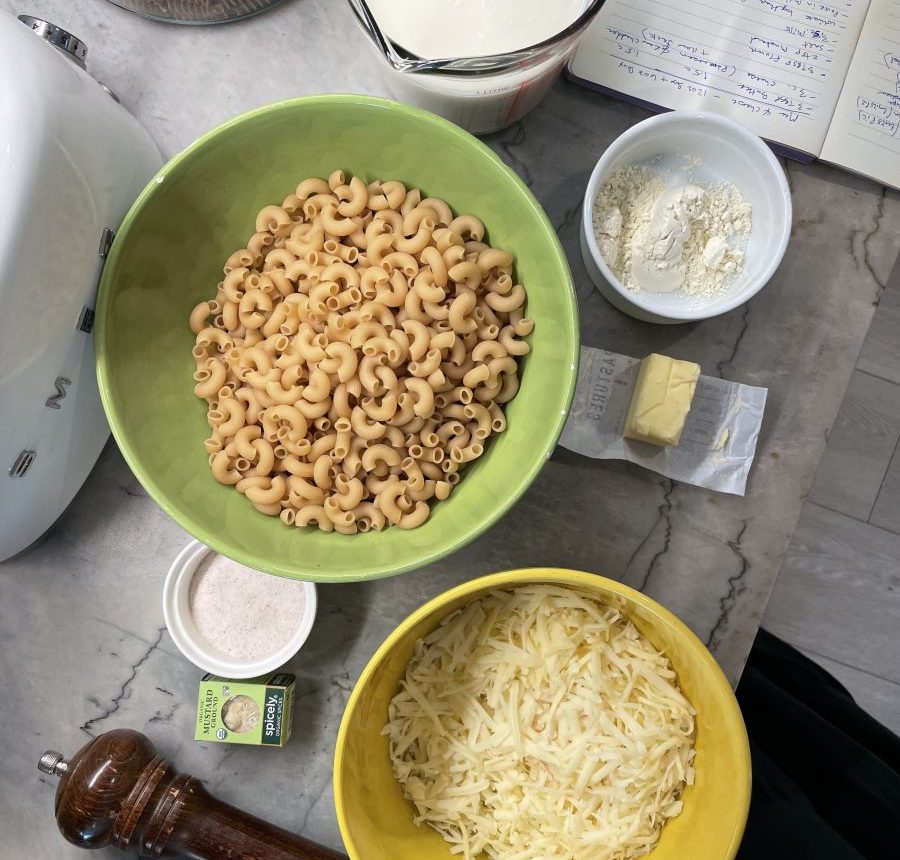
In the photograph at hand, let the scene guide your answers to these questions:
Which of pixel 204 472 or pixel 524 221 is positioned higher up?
pixel 524 221

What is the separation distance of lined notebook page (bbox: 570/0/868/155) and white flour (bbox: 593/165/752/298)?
110mm

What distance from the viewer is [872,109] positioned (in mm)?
854

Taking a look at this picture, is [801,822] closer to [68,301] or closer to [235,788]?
[235,788]

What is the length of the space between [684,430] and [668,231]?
0.23 metres

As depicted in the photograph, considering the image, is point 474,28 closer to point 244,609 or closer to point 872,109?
point 872,109

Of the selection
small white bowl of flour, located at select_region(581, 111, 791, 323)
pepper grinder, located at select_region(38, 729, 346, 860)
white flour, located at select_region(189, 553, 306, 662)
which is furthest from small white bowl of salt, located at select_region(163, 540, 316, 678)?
small white bowl of flour, located at select_region(581, 111, 791, 323)

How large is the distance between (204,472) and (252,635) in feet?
0.71

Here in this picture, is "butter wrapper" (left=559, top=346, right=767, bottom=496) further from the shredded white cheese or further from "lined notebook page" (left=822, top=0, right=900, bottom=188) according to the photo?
"lined notebook page" (left=822, top=0, right=900, bottom=188)

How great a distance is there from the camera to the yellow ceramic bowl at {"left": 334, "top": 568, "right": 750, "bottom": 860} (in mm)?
680

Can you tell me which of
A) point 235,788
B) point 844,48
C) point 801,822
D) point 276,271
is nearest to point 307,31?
point 276,271

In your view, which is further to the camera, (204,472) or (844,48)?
(844,48)

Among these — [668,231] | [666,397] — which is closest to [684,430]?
[666,397]

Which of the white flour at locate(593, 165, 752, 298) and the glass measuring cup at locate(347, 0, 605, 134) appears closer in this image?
the glass measuring cup at locate(347, 0, 605, 134)

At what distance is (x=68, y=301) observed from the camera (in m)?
0.66
